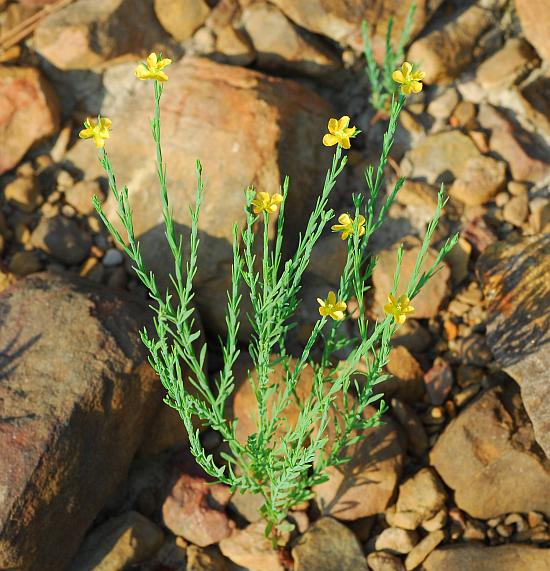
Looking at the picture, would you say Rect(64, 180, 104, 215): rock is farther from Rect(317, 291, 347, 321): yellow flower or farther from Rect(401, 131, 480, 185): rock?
Rect(317, 291, 347, 321): yellow flower

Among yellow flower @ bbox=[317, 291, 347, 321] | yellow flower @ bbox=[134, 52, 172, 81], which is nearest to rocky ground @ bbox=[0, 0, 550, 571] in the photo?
yellow flower @ bbox=[317, 291, 347, 321]

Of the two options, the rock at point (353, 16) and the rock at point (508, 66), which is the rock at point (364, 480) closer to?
the rock at point (508, 66)

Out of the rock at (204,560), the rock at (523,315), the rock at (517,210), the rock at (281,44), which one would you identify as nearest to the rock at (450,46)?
the rock at (281,44)

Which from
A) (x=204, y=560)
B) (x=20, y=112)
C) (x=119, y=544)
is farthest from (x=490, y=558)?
(x=20, y=112)

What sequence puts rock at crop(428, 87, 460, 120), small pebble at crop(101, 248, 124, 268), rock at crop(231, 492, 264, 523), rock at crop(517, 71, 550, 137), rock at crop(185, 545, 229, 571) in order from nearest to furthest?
rock at crop(185, 545, 229, 571), rock at crop(231, 492, 264, 523), small pebble at crop(101, 248, 124, 268), rock at crop(517, 71, 550, 137), rock at crop(428, 87, 460, 120)

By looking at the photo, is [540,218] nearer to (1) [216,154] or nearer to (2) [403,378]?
(2) [403,378]

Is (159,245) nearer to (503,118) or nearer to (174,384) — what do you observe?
(174,384)

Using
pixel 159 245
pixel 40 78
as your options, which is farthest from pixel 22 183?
pixel 159 245
